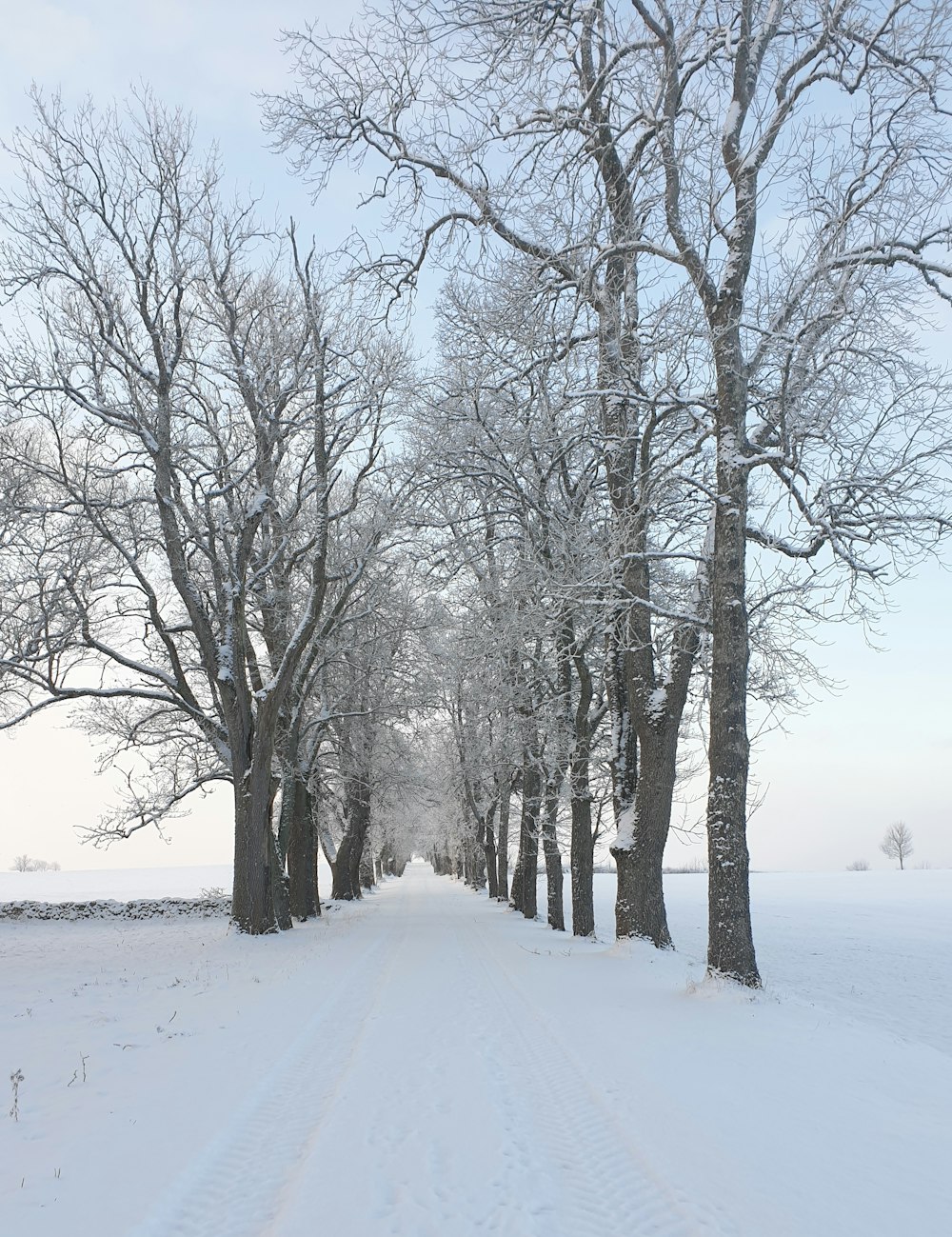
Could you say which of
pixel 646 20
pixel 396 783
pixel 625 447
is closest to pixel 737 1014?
pixel 625 447

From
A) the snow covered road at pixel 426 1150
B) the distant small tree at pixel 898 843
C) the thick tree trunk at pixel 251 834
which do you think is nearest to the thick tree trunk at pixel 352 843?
the thick tree trunk at pixel 251 834

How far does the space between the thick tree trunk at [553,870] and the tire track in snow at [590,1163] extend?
42.1 feet

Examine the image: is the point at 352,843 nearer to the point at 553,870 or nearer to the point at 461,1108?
the point at 553,870

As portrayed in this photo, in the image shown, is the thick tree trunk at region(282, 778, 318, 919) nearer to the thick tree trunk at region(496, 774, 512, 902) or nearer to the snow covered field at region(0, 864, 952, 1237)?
the thick tree trunk at region(496, 774, 512, 902)

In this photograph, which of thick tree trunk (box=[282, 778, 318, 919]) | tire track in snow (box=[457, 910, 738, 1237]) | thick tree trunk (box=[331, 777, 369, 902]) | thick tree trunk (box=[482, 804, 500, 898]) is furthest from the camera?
thick tree trunk (box=[482, 804, 500, 898])

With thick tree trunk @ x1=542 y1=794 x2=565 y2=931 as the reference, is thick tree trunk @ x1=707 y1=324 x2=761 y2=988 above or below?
above

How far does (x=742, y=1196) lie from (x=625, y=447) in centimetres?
1059

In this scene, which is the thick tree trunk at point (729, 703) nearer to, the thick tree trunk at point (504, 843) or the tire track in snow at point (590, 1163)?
the tire track in snow at point (590, 1163)

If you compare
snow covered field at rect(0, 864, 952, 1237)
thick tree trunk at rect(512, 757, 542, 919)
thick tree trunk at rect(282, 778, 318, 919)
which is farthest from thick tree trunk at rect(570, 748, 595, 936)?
thick tree trunk at rect(282, 778, 318, 919)

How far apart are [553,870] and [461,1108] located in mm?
16639

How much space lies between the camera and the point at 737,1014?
25.6 ft

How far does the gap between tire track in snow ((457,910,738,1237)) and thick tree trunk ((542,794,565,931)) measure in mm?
12818

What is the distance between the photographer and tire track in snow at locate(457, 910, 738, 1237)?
3.55 metres

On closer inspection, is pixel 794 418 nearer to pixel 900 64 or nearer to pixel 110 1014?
pixel 900 64
